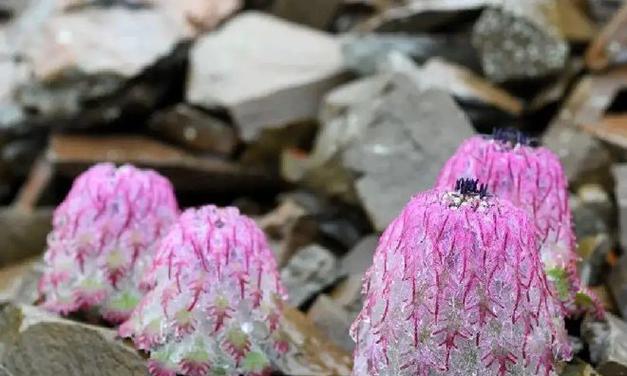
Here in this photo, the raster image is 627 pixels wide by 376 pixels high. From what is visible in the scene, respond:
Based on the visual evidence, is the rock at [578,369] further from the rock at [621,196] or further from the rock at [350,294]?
the rock at [621,196]

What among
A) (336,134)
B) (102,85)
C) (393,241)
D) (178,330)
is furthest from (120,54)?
(393,241)

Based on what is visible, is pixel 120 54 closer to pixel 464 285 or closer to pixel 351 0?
pixel 351 0

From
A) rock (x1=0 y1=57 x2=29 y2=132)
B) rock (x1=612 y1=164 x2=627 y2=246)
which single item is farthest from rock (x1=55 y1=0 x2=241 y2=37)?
rock (x1=612 y1=164 x2=627 y2=246)

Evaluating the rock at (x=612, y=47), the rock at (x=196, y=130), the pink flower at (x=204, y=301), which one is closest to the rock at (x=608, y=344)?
the pink flower at (x=204, y=301)

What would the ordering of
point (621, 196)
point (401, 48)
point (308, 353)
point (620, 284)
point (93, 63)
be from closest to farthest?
point (308, 353)
point (620, 284)
point (621, 196)
point (401, 48)
point (93, 63)

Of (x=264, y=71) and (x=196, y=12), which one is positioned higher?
(x=196, y=12)

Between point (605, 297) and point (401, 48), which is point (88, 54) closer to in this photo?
point (401, 48)

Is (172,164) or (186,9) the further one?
(186,9)

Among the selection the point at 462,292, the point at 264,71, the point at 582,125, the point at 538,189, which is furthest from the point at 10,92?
the point at 462,292
